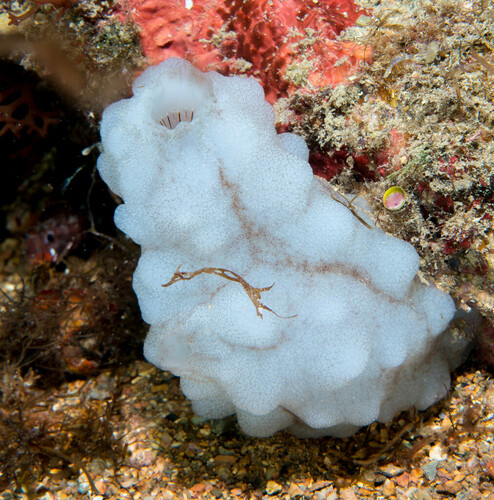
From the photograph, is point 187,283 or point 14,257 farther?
point 14,257

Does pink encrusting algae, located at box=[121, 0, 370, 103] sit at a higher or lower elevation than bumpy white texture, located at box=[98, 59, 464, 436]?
higher

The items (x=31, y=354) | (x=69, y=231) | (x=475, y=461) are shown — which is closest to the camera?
(x=475, y=461)

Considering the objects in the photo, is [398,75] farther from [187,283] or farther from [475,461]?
[475,461]

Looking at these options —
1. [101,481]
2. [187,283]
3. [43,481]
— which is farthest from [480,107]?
[43,481]

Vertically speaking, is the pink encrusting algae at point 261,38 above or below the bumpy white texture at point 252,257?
above

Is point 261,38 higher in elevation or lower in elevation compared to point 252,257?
higher

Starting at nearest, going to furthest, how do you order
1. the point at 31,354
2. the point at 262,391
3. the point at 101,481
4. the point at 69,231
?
the point at 262,391 < the point at 101,481 < the point at 31,354 < the point at 69,231

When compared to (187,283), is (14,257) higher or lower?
lower

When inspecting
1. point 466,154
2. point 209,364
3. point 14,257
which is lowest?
point 14,257
